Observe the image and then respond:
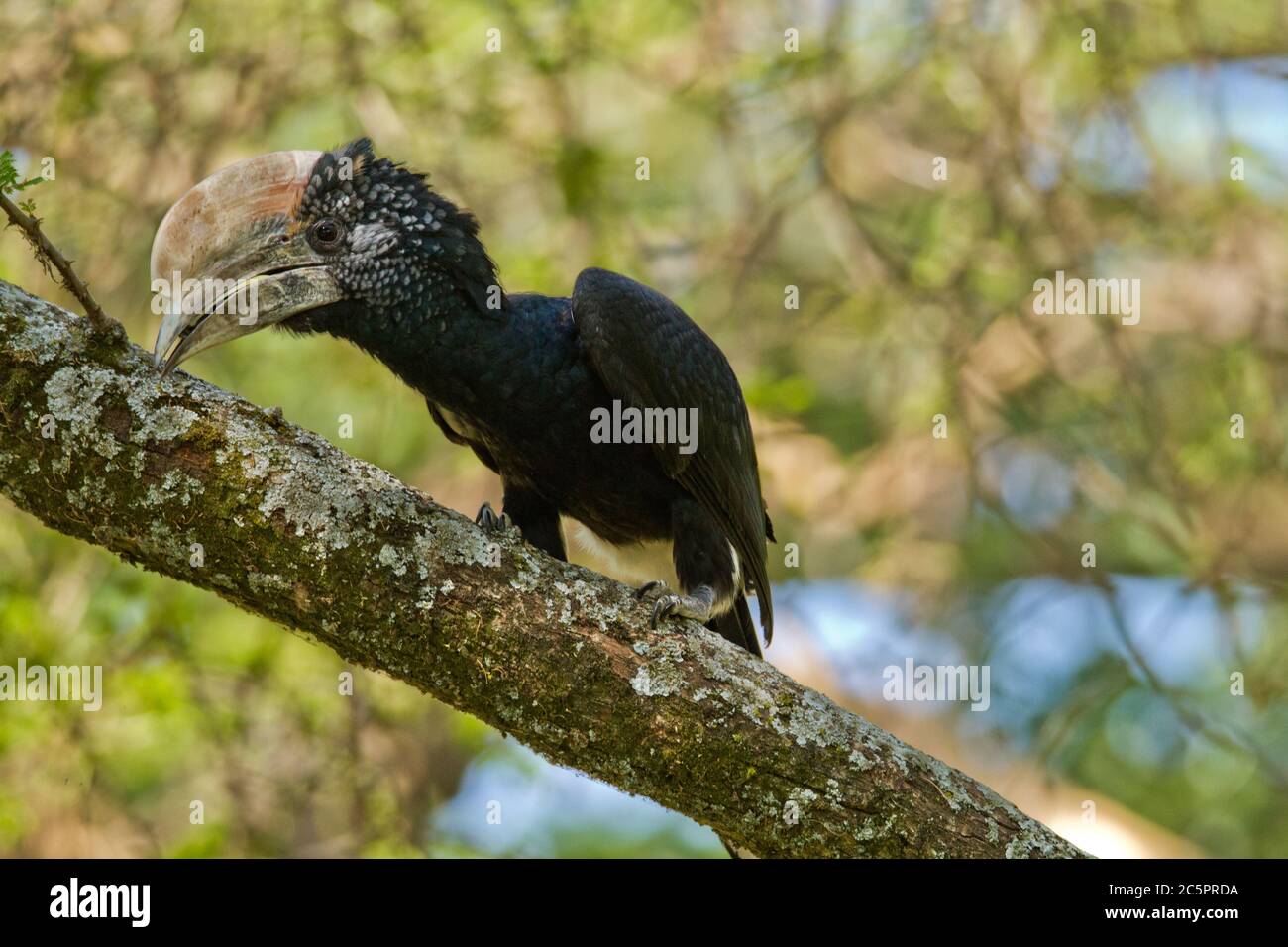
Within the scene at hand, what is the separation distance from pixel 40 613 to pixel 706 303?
3.83 meters

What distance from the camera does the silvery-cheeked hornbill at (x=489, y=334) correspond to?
3699 millimetres

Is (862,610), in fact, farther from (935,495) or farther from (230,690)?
(230,690)

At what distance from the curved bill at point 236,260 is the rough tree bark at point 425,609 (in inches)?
14.6

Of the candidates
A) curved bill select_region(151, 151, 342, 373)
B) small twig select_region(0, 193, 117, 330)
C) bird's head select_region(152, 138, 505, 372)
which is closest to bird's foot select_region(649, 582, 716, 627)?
bird's head select_region(152, 138, 505, 372)

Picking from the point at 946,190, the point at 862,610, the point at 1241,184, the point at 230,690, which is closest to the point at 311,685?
the point at 230,690

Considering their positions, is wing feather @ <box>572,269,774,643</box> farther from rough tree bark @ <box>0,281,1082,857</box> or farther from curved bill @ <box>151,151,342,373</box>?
rough tree bark @ <box>0,281,1082,857</box>

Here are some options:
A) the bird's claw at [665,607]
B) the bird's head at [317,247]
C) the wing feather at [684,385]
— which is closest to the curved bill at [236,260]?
the bird's head at [317,247]

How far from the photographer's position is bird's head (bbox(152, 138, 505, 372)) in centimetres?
357

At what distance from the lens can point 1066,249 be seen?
6285 mm

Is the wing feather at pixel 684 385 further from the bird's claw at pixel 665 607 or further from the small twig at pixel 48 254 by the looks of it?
the small twig at pixel 48 254

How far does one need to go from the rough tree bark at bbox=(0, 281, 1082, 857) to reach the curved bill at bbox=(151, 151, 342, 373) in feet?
1.22

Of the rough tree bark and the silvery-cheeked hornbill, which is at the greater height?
the silvery-cheeked hornbill

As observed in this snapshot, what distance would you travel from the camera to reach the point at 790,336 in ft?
24.9

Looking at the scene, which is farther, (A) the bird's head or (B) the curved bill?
(A) the bird's head
